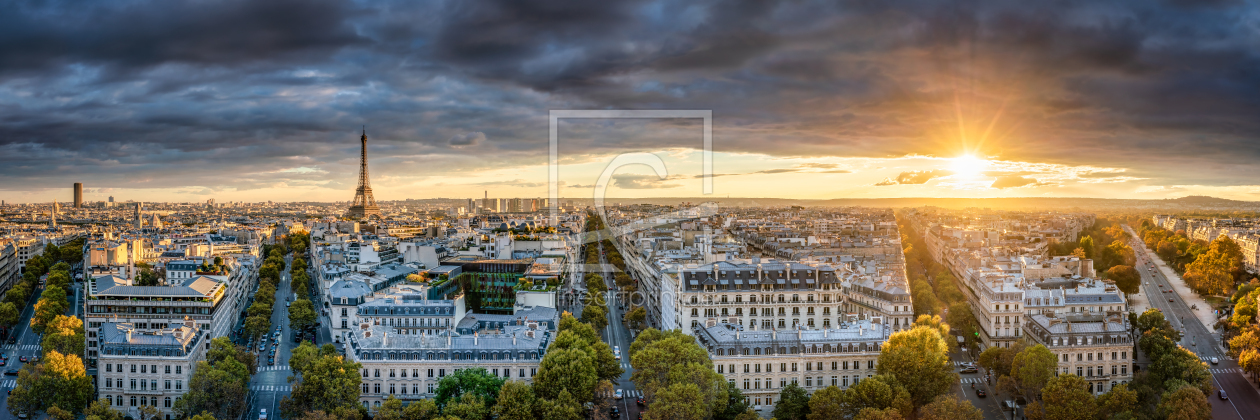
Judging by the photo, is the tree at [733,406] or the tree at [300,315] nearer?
the tree at [733,406]

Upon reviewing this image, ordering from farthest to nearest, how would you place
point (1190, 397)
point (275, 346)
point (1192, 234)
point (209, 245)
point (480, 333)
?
1. point (1192, 234)
2. point (209, 245)
3. point (275, 346)
4. point (480, 333)
5. point (1190, 397)

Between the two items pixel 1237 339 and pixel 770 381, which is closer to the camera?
pixel 770 381

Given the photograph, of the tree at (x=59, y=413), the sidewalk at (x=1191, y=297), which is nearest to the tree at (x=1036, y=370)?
the sidewalk at (x=1191, y=297)

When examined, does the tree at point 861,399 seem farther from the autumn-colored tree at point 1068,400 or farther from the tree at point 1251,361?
the tree at point 1251,361

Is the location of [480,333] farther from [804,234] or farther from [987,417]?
[804,234]

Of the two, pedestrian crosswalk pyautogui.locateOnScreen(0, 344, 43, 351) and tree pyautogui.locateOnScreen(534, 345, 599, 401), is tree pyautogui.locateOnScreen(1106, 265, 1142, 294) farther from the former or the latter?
pedestrian crosswalk pyautogui.locateOnScreen(0, 344, 43, 351)

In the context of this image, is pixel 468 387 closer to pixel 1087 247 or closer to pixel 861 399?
pixel 861 399

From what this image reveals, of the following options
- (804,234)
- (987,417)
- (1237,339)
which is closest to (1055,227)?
(804,234)
